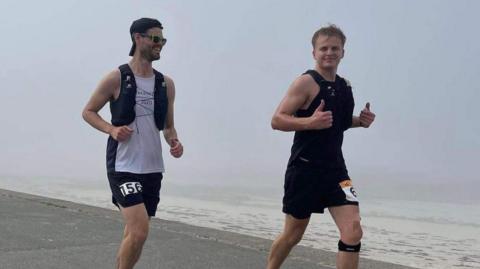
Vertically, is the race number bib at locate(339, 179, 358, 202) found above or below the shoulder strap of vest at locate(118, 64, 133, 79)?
below

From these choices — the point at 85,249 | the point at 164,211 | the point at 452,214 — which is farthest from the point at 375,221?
the point at 85,249

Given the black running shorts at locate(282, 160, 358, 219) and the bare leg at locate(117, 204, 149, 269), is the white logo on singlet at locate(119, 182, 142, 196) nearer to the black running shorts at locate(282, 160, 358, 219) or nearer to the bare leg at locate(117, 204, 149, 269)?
the bare leg at locate(117, 204, 149, 269)

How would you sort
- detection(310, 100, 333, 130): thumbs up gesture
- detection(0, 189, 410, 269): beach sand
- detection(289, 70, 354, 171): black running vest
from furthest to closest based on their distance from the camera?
detection(0, 189, 410, 269): beach sand < detection(289, 70, 354, 171): black running vest < detection(310, 100, 333, 130): thumbs up gesture

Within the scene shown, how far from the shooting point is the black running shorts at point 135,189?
11.2ft

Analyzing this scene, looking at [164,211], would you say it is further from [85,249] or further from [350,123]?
[350,123]

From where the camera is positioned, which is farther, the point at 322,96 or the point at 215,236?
the point at 215,236

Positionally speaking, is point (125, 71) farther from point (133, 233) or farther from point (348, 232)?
point (348, 232)

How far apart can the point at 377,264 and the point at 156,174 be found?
7.57 ft

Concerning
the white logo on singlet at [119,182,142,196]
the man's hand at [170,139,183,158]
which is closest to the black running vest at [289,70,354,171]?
the man's hand at [170,139,183,158]

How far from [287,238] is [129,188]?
909mm

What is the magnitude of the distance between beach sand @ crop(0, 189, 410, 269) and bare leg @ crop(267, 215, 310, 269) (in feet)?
3.97

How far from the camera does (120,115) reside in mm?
3461

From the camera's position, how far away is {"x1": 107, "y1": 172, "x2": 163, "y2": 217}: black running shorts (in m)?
3.42

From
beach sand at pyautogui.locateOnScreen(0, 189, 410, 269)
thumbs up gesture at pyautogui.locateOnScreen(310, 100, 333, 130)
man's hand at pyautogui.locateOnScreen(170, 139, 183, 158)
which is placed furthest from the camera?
beach sand at pyautogui.locateOnScreen(0, 189, 410, 269)
